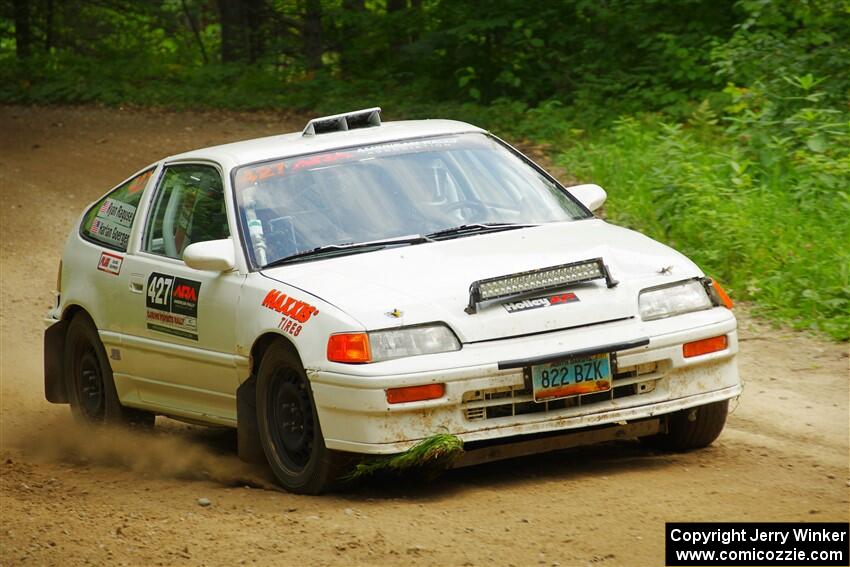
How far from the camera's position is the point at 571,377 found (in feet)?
18.7

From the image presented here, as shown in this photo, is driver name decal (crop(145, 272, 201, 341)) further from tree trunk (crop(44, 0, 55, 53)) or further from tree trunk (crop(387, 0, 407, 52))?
tree trunk (crop(44, 0, 55, 53))

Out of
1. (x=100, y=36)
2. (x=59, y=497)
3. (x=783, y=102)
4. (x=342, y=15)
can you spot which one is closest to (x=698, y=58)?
(x=783, y=102)

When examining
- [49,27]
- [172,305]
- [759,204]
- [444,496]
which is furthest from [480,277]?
[49,27]

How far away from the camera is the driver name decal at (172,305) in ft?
22.3

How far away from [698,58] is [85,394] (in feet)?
33.8

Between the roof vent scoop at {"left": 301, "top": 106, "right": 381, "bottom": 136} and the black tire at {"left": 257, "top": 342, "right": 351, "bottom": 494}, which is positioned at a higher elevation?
the roof vent scoop at {"left": 301, "top": 106, "right": 381, "bottom": 136}

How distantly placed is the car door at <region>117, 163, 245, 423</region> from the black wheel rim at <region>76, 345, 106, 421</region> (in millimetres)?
585

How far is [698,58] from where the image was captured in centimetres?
1645

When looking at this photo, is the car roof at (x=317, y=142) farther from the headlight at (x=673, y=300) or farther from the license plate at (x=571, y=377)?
the license plate at (x=571, y=377)

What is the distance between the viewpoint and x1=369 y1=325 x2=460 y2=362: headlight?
5.55 meters

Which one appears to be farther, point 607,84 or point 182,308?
point 607,84

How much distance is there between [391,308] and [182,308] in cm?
164

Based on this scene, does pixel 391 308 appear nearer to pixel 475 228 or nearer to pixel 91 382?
pixel 475 228

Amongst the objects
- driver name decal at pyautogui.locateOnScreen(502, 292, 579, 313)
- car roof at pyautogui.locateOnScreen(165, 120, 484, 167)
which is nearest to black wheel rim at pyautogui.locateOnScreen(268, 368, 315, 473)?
driver name decal at pyautogui.locateOnScreen(502, 292, 579, 313)
